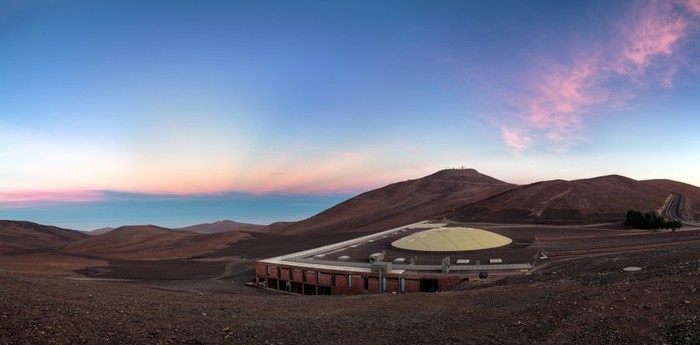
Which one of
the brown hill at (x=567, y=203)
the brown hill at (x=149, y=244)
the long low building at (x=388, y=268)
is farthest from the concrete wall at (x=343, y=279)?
the brown hill at (x=567, y=203)

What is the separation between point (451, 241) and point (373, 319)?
38.7m

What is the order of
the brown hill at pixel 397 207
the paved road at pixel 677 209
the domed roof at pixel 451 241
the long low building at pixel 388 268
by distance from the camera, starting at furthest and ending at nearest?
the brown hill at pixel 397 207
the paved road at pixel 677 209
the domed roof at pixel 451 241
the long low building at pixel 388 268

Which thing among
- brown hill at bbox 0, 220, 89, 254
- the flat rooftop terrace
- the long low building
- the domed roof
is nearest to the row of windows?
the long low building

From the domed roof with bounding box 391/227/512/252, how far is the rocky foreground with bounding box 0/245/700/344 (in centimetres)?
3268

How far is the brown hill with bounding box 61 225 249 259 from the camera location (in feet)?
298

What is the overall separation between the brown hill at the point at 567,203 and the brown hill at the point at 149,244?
227 feet

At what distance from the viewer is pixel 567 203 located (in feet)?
366

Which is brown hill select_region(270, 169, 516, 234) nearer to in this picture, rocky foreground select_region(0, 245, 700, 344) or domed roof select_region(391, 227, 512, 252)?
domed roof select_region(391, 227, 512, 252)

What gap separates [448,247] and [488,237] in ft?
28.5

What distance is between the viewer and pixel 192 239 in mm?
114750

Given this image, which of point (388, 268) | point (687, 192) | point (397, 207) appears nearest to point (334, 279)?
point (388, 268)

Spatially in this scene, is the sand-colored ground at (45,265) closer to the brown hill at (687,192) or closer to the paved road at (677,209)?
the paved road at (677,209)

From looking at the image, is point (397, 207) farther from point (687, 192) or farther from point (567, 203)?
point (687, 192)

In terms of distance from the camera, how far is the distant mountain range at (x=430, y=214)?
104 m
